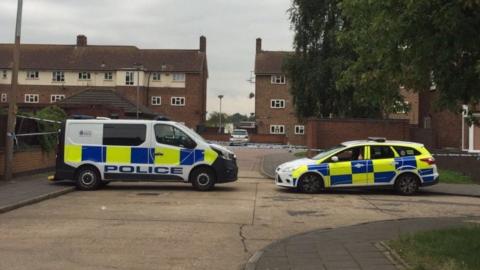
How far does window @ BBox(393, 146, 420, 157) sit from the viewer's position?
1811 centimetres

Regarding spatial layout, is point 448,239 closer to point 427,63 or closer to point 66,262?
point 427,63

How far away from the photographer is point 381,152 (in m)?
18.1

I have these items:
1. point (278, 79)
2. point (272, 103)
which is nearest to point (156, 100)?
point (272, 103)

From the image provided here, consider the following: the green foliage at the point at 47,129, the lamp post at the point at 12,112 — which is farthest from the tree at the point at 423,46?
the green foliage at the point at 47,129

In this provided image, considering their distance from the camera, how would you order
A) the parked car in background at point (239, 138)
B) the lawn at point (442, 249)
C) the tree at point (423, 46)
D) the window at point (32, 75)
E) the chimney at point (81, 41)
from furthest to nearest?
the chimney at point (81, 41)
the window at point (32, 75)
the parked car in background at point (239, 138)
the tree at point (423, 46)
the lawn at point (442, 249)

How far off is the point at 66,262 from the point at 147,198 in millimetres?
7798

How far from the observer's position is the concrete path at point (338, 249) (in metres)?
7.78

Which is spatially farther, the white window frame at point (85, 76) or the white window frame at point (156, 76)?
the white window frame at point (156, 76)

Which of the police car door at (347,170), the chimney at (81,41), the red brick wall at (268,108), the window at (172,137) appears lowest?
the police car door at (347,170)

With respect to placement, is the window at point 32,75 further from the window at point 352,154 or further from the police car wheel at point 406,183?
the police car wheel at point 406,183

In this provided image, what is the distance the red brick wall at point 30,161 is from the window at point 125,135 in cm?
326

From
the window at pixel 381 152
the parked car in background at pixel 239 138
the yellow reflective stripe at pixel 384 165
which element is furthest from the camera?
the parked car in background at pixel 239 138

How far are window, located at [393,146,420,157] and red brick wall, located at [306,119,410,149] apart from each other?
10860 millimetres

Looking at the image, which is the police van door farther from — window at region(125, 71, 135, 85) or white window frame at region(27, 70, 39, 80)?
white window frame at region(27, 70, 39, 80)
